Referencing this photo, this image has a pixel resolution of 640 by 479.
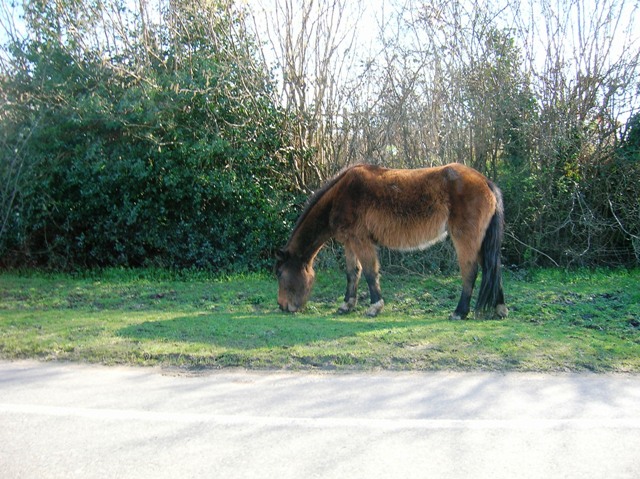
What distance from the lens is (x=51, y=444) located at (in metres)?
4.16

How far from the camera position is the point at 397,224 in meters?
9.20

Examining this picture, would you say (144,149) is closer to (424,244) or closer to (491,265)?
(424,244)

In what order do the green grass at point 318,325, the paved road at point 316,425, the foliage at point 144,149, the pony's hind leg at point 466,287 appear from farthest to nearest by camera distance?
1. the foliage at point 144,149
2. the pony's hind leg at point 466,287
3. the green grass at point 318,325
4. the paved road at point 316,425

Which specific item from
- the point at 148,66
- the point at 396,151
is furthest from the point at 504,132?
the point at 148,66

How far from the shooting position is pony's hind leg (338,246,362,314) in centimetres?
956

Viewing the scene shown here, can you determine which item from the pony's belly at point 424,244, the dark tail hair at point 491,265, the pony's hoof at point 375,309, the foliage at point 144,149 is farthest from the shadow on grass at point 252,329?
the foliage at point 144,149

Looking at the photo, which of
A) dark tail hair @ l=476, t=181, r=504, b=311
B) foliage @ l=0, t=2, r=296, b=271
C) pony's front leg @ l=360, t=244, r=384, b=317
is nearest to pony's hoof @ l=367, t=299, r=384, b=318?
pony's front leg @ l=360, t=244, r=384, b=317

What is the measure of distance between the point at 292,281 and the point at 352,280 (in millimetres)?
1001

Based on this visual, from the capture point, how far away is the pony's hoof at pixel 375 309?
30.1 ft

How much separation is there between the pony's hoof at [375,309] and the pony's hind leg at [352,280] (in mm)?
395

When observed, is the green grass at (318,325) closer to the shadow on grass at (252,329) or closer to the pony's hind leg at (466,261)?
the shadow on grass at (252,329)

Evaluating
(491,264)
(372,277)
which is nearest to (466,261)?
(491,264)

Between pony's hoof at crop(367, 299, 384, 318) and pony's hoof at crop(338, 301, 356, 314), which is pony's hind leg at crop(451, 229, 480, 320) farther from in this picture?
pony's hoof at crop(338, 301, 356, 314)

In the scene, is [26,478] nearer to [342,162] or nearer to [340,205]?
[340,205]
